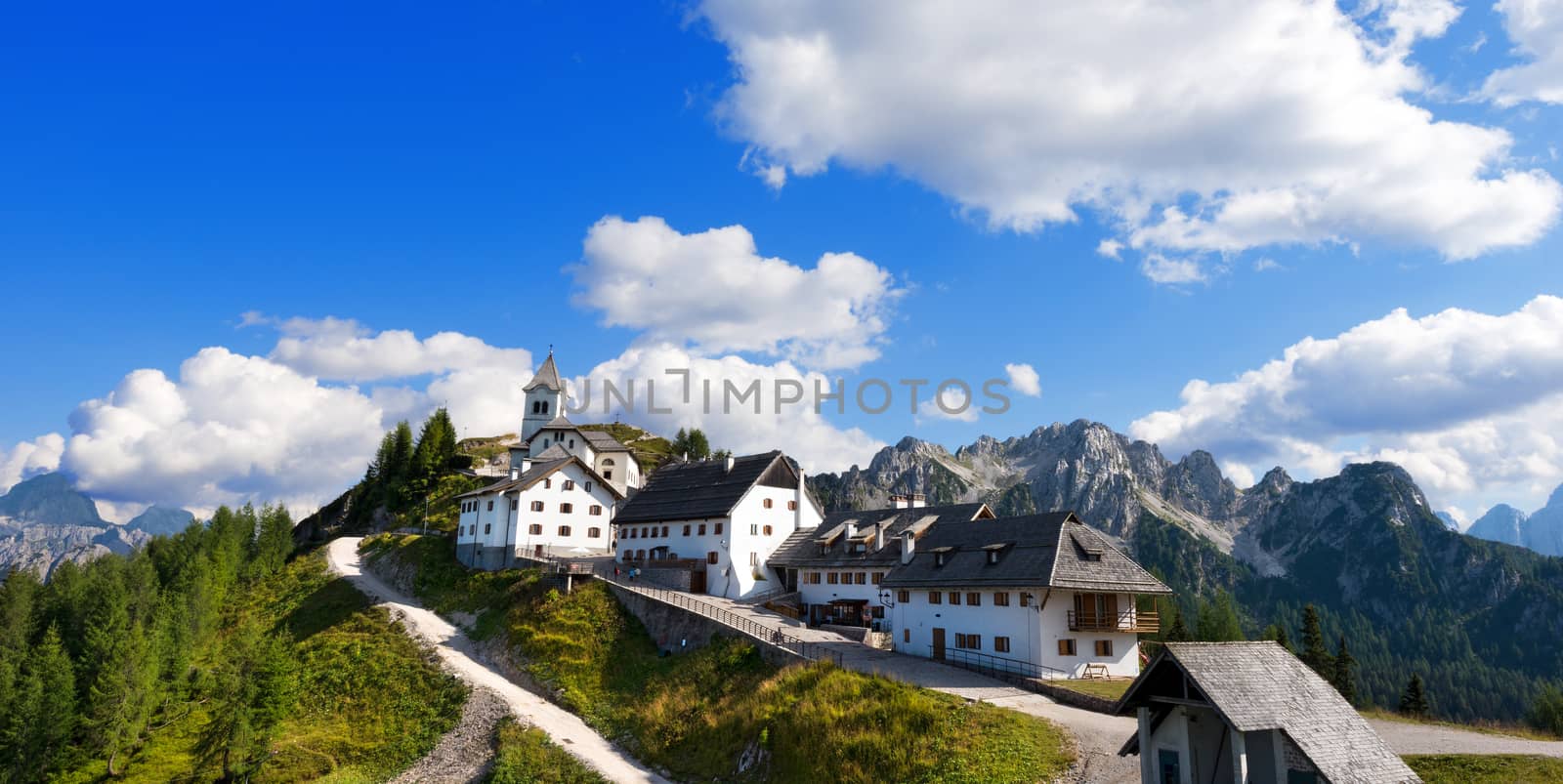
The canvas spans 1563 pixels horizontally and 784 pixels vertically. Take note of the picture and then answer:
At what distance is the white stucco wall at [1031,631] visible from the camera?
147 ft

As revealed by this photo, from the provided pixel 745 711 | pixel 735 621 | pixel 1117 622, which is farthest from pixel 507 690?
pixel 1117 622

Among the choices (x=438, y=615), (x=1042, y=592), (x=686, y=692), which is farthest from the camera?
(x=438, y=615)

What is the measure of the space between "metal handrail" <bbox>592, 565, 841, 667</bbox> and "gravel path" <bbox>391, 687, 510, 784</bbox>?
43.5 feet

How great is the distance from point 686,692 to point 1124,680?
23831 mm

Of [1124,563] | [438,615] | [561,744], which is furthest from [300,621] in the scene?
[1124,563]

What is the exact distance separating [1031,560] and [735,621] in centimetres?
1907

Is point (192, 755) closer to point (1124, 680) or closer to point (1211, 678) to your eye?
point (1124, 680)

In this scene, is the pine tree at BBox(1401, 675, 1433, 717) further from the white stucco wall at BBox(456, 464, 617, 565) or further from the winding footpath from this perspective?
the white stucco wall at BBox(456, 464, 617, 565)

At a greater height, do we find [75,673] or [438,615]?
[438,615]

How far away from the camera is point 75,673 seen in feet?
219

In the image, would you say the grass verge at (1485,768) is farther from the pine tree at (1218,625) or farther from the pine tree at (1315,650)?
the pine tree at (1218,625)

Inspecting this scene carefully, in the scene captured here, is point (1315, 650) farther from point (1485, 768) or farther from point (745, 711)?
point (745, 711)

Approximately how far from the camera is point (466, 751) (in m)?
46.4

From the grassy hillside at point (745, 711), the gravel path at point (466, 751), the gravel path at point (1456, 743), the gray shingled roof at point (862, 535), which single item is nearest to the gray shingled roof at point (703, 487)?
the gray shingled roof at point (862, 535)
